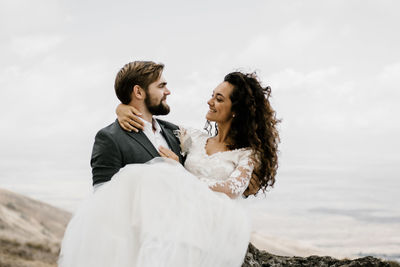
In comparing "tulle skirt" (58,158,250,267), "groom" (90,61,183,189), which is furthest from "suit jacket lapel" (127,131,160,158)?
"tulle skirt" (58,158,250,267)

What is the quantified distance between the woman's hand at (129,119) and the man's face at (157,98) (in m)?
0.16

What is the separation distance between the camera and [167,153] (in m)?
5.32

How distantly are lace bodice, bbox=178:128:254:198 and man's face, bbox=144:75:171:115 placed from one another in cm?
49

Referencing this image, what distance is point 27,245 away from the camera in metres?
18.0

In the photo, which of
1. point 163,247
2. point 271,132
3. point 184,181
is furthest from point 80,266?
point 271,132

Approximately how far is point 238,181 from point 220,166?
383 mm

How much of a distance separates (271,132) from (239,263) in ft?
4.96

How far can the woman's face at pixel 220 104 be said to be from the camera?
5.35m

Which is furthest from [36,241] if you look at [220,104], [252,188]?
[220,104]

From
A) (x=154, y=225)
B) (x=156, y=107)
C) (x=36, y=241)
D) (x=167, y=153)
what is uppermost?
(x=156, y=107)

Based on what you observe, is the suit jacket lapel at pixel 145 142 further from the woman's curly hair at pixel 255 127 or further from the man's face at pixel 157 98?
the woman's curly hair at pixel 255 127

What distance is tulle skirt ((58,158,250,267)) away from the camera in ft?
13.0

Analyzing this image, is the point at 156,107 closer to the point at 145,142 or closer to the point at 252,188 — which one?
the point at 145,142

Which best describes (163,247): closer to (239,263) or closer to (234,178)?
(239,263)
